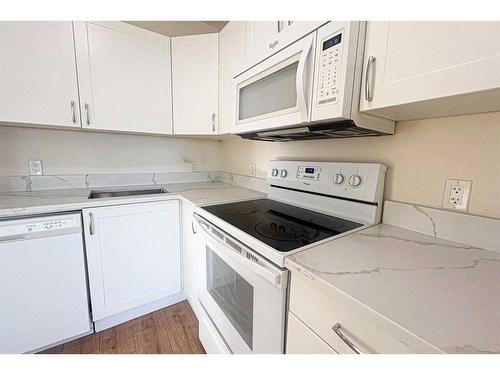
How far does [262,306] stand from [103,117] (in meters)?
1.61

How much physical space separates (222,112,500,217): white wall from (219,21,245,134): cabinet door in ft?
2.45

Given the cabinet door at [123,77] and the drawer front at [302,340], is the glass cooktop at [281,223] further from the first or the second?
the cabinet door at [123,77]

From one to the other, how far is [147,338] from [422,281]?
5.38 ft

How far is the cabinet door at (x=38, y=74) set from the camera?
1.26m

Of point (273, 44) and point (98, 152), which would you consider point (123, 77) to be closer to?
point (98, 152)

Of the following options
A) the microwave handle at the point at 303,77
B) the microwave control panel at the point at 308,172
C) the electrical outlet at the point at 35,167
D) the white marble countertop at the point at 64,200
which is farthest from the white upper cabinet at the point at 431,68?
the electrical outlet at the point at 35,167

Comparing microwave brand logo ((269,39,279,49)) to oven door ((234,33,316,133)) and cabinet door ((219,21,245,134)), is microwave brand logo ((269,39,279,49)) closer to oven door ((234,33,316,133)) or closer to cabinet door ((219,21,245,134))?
oven door ((234,33,316,133))

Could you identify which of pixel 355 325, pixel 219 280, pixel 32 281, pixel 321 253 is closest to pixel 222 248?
pixel 219 280

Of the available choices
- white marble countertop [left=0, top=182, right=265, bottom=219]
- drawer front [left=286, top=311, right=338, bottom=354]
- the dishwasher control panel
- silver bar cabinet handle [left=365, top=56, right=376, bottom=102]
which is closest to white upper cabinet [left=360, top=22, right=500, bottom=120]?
silver bar cabinet handle [left=365, top=56, right=376, bottom=102]

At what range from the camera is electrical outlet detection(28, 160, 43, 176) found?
1.62 metres

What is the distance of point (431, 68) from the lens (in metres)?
0.61

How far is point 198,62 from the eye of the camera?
173cm

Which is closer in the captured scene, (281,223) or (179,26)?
(281,223)

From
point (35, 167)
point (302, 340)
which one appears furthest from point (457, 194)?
point (35, 167)
